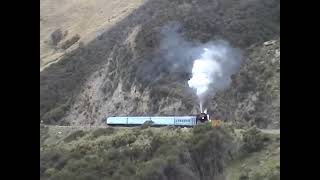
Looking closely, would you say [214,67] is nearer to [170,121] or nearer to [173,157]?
[170,121]

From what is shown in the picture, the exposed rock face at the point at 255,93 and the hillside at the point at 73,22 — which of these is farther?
the hillside at the point at 73,22

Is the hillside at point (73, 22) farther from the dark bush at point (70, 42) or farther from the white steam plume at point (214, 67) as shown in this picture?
the white steam plume at point (214, 67)

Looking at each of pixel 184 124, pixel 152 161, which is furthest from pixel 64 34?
pixel 152 161

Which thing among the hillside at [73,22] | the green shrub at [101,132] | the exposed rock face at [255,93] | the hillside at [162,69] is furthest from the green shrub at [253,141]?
the hillside at [73,22]

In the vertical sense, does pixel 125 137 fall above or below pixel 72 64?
below
